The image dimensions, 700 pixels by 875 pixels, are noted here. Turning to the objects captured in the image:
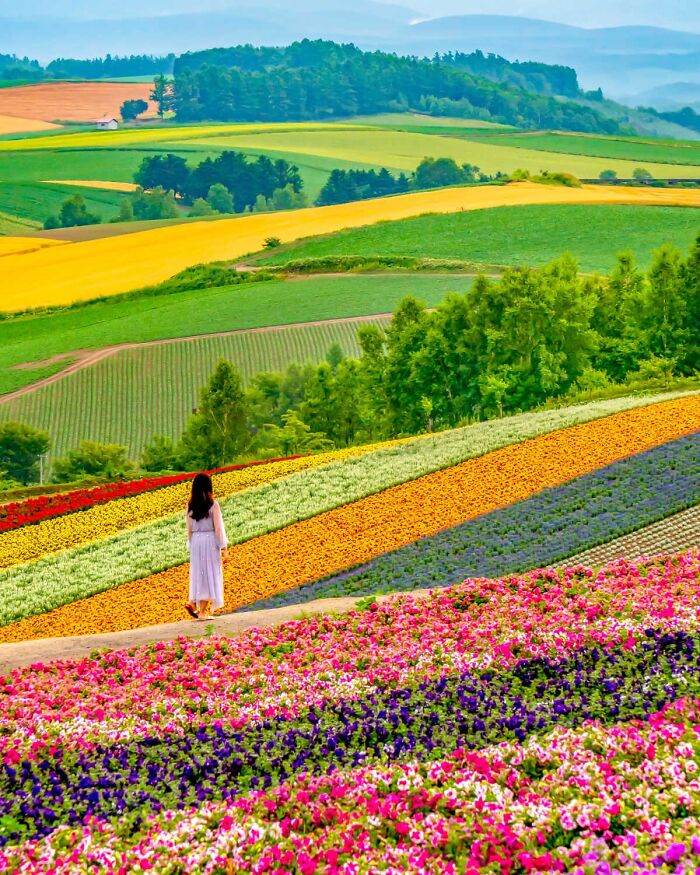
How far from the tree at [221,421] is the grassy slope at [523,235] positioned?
43.3m

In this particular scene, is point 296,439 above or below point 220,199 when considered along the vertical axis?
below

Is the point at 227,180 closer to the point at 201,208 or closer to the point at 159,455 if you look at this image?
the point at 201,208

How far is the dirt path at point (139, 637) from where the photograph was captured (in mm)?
18125

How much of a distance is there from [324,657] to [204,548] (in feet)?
15.2

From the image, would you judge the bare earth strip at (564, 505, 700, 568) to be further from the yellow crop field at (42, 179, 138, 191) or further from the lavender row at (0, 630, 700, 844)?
the yellow crop field at (42, 179, 138, 191)

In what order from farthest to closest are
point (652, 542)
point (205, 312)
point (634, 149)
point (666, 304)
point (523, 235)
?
1. point (634, 149)
2. point (523, 235)
3. point (205, 312)
4. point (666, 304)
5. point (652, 542)

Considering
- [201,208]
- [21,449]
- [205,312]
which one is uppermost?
[201,208]

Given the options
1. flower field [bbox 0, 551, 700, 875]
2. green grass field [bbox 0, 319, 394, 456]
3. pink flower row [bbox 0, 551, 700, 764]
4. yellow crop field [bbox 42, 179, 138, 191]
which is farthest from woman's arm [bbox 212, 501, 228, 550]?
yellow crop field [bbox 42, 179, 138, 191]

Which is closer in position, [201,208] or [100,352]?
[100,352]

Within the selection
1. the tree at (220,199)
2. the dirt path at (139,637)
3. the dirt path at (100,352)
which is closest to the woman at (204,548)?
the dirt path at (139,637)

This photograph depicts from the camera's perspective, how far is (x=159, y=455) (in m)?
68.2

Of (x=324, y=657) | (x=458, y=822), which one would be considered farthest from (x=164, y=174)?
(x=458, y=822)

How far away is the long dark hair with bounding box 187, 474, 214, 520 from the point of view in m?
19.6

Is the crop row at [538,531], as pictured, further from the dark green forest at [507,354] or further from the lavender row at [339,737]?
the dark green forest at [507,354]
